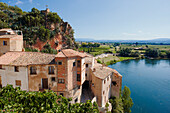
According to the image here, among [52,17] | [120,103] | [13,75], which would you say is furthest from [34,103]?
[52,17]

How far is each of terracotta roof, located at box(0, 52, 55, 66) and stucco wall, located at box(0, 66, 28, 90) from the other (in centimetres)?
70

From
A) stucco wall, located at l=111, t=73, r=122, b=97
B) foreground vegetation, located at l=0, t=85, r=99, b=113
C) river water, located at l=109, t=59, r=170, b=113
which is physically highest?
foreground vegetation, located at l=0, t=85, r=99, b=113

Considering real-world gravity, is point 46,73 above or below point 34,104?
above

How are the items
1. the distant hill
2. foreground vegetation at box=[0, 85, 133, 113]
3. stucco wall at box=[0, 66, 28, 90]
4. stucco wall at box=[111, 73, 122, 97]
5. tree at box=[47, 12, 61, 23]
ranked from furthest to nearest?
1. tree at box=[47, 12, 61, 23]
2. the distant hill
3. stucco wall at box=[111, 73, 122, 97]
4. stucco wall at box=[0, 66, 28, 90]
5. foreground vegetation at box=[0, 85, 133, 113]

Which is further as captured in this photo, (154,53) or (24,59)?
(154,53)

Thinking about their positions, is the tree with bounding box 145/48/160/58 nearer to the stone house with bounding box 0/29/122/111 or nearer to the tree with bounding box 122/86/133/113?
the tree with bounding box 122/86/133/113

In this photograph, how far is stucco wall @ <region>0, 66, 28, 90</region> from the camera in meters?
13.5

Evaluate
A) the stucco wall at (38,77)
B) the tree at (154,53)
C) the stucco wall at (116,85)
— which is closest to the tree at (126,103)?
the stucco wall at (116,85)

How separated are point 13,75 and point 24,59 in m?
2.33

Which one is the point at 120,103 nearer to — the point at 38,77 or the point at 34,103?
the point at 38,77

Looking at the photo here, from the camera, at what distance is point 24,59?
1415 centimetres

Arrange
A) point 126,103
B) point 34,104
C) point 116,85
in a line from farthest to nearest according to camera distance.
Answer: point 126,103, point 116,85, point 34,104

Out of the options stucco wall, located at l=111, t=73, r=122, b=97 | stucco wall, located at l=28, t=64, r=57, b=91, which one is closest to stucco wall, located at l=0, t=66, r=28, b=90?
stucco wall, located at l=28, t=64, r=57, b=91

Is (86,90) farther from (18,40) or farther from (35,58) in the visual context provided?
(18,40)
